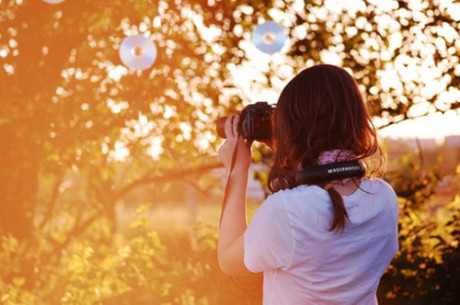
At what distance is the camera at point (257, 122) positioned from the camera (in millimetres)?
1718

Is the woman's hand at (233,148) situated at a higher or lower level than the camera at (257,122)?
lower

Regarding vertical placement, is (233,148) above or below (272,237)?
above

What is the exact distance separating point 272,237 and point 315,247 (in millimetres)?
102

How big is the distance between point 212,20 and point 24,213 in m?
2.42

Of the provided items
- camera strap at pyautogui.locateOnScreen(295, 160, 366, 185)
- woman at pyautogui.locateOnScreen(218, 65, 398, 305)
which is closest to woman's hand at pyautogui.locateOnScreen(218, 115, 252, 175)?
woman at pyautogui.locateOnScreen(218, 65, 398, 305)

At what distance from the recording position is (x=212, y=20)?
4.02 m

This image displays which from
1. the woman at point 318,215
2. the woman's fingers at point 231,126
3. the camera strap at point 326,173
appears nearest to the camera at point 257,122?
the woman's fingers at point 231,126

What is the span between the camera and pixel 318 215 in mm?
1377

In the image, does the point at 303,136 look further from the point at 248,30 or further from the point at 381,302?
the point at 248,30

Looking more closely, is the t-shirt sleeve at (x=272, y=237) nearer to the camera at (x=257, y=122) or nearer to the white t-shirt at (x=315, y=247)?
the white t-shirt at (x=315, y=247)

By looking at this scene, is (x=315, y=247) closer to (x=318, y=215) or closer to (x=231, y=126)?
(x=318, y=215)

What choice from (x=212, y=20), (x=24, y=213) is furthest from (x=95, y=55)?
(x=24, y=213)

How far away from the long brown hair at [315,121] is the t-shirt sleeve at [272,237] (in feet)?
0.37

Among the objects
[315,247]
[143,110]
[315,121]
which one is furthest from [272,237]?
[143,110]
